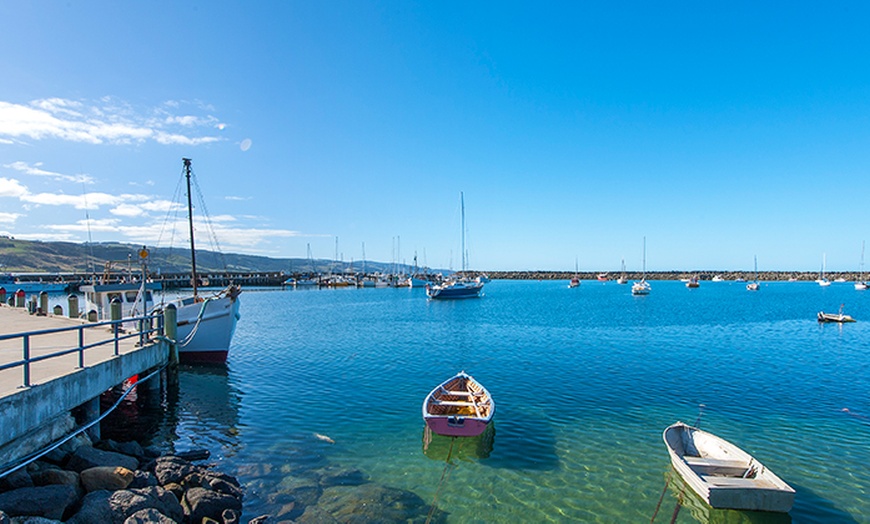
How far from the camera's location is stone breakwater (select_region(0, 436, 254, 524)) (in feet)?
27.5

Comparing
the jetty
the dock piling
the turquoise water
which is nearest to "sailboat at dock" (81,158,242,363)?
the turquoise water

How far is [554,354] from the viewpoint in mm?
31703

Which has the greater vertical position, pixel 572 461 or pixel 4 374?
pixel 4 374

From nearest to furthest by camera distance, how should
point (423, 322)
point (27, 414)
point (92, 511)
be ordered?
point (92, 511) → point (27, 414) → point (423, 322)

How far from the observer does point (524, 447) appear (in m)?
15.2

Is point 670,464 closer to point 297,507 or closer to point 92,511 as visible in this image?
point 297,507

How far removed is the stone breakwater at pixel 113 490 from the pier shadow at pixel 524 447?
290 inches

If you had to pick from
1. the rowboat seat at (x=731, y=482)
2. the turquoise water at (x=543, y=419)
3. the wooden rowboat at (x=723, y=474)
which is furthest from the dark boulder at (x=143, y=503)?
the rowboat seat at (x=731, y=482)

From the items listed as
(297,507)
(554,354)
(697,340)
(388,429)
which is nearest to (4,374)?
(297,507)

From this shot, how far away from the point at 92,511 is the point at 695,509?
13.2 m

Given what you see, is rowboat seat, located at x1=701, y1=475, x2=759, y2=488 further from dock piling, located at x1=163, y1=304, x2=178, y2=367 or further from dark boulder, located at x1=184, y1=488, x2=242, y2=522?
dock piling, located at x1=163, y1=304, x2=178, y2=367

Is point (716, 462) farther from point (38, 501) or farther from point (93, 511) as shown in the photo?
point (38, 501)

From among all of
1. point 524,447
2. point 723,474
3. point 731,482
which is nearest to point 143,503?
point 524,447

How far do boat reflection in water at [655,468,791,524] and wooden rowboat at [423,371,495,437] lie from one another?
17.5 feet
